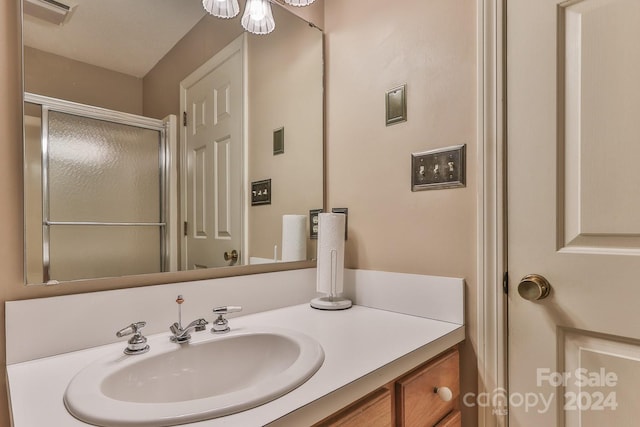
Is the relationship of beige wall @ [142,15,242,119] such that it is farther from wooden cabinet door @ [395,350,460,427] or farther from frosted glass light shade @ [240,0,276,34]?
wooden cabinet door @ [395,350,460,427]

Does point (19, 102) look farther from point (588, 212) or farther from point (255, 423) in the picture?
point (588, 212)

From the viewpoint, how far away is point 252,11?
1.20m

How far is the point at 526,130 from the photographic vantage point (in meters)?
0.89

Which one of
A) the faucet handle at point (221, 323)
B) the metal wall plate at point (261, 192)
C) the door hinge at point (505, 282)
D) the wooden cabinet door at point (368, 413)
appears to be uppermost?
the metal wall plate at point (261, 192)

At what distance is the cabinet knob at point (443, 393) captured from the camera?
86 centimetres

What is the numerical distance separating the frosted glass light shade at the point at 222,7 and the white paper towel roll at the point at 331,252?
2.40 feet

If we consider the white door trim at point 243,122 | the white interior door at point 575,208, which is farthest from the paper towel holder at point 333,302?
the white interior door at point 575,208

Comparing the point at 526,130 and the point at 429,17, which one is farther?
the point at 429,17

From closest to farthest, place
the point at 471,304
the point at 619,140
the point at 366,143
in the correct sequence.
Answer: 1. the point at 619,140
2. the point at 471,304
3. the point at 366,143

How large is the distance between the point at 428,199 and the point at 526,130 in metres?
0.32

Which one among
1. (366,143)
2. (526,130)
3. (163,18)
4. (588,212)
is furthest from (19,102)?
(588,212)

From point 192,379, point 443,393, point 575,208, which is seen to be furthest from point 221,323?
point 575,208

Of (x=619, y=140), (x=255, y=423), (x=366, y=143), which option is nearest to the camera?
(x=255, y=423)

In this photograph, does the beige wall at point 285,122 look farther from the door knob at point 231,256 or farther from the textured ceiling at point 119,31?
the textured ceiling at point 119,31
